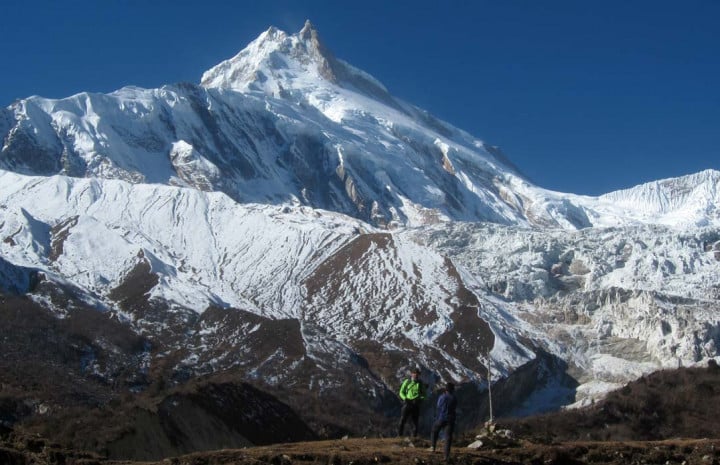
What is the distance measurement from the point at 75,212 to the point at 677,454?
158844 millimetres

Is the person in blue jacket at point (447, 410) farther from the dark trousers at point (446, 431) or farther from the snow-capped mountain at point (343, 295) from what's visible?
the snow-capped mountain at point (343, 295)

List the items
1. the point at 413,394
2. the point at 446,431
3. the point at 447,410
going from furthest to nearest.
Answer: the point at 413,394 → the point at 447,410 → the point at 446,431

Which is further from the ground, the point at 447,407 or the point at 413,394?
the point at 413,394

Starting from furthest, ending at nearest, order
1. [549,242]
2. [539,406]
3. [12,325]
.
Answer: [549,242] → [539,406] → [12,325]

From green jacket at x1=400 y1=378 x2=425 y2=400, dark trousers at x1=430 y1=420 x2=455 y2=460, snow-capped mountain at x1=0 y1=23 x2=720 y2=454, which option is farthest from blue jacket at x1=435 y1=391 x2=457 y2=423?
snow-capped mountain at x1=0 y1=23 x2=720 y2=454

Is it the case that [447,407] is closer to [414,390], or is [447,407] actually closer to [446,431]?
[446,431]

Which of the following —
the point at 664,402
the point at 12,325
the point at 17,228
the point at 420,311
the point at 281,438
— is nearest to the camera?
the point at 281,438

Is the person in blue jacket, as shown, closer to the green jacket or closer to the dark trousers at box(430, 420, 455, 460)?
the dark trousers at box(430, 420, 455, 460)

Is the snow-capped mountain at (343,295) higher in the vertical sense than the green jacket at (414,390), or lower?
higher

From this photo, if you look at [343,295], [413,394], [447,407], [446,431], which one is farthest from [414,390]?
[343,295]

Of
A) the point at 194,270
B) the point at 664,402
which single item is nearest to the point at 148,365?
the point at 194,270

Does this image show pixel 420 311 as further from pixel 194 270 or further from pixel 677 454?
pixel 677 454

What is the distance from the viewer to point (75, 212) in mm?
179875

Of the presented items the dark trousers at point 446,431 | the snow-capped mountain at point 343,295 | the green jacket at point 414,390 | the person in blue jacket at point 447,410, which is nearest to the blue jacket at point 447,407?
the person in blue jacket at point 447,410
